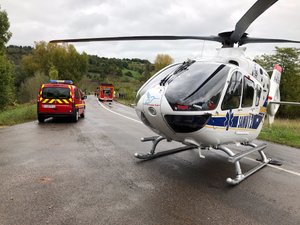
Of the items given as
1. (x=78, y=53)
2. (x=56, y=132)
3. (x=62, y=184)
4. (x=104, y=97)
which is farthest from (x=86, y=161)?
(x=78, y=53)

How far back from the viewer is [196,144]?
5.13 m

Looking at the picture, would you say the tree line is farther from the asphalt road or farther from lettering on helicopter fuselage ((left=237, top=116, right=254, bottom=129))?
lettering on helicopter fuselage ((left=237, top=116, right=254, bottom=129))

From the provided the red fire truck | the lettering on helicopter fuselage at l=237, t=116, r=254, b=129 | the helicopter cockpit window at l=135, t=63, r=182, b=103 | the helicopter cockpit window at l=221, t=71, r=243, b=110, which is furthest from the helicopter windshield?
the red fire truck

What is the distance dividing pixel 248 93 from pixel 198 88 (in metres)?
1.54

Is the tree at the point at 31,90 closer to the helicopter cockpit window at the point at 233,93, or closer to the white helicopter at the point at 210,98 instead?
the white helicopter at the point at 210,98

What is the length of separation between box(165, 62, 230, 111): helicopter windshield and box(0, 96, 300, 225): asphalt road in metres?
1.46

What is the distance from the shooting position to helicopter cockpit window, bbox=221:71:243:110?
5.30m

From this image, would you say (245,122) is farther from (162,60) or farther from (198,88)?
(162,60)

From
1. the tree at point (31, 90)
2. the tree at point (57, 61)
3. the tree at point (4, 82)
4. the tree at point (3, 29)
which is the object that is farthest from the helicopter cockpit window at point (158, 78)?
the tree at point (57, 61)

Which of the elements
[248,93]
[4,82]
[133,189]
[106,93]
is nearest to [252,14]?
[248,93]

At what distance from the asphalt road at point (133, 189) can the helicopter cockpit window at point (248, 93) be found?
1.52 metres

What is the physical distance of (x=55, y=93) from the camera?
1341 cm

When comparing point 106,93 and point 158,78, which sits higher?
point 158,78

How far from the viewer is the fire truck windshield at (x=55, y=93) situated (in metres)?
13.4
